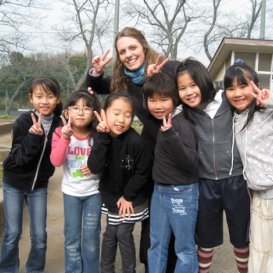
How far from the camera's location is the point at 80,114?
243 centimetres

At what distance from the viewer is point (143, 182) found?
2.36 metres

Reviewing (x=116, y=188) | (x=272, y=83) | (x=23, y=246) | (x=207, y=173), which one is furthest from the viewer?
(x=272, y=83)

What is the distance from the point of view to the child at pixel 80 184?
245 centimetres

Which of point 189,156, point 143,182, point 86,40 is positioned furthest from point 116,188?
point 86,40

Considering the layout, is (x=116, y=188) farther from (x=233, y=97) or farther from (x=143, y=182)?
(x=233, y=97)

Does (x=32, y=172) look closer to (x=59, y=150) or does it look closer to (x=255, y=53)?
(x=59, y=150)

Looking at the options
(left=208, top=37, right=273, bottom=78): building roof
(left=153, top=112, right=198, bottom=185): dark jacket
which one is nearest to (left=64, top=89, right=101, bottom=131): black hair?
(left=153, top=112, right=198, bottom=185): dark jacket

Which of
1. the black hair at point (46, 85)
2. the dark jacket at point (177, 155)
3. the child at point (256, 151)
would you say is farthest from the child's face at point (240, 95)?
the black hair at point (46, 85)

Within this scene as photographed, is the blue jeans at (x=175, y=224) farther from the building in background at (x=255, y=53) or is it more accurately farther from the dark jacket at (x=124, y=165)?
the building in background at (x=255, y=53)

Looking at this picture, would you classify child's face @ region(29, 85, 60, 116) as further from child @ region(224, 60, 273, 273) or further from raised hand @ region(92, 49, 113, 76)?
child @ region(224, 60, 273, 273)

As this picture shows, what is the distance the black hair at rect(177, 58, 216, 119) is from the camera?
7.35ft

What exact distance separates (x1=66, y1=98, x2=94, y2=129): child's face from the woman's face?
1.30ft

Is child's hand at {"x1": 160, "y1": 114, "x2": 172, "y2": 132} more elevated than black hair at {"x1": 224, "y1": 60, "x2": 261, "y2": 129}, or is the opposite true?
black hair at {"x1": 224, "y1": 60, "x2": 261, "y2": 129}

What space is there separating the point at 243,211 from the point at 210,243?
0.29 metres
